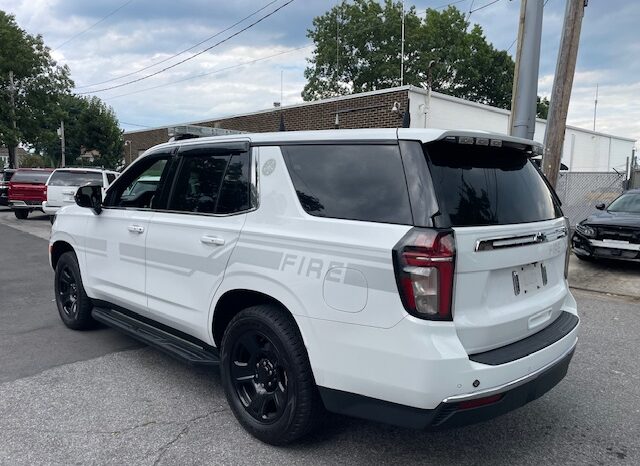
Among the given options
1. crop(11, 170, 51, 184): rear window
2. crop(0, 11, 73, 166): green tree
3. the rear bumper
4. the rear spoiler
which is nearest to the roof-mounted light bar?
the rear spoiler

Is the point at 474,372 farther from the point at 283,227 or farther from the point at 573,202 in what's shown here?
the point at 573,202

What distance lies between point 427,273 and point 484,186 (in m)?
0.70

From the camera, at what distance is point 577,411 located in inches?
139

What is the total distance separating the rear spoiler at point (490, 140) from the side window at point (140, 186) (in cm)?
231

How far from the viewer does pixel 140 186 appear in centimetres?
418

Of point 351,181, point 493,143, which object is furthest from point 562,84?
point 351,181

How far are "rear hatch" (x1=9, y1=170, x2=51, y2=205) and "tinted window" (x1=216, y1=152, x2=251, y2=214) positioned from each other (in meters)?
15.7

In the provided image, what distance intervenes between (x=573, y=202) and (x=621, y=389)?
1097cm

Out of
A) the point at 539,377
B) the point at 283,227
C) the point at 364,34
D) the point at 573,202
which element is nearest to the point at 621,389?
the point at 539,377

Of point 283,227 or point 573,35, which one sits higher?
point 573,35

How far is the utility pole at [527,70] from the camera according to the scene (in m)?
8.25

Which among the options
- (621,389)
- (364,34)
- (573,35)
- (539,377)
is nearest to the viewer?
(539,377)

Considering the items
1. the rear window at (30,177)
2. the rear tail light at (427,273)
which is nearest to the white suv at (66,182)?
the rear window at (30,177)

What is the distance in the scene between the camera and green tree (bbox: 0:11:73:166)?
3045 centimetres
